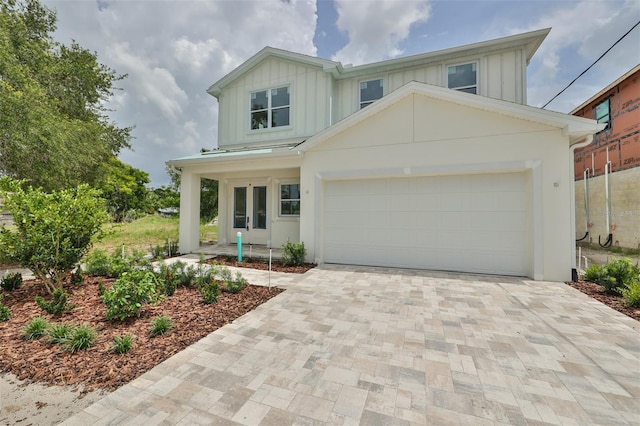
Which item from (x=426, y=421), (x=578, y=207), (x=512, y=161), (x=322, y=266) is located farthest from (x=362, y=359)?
(x=578, y=207)

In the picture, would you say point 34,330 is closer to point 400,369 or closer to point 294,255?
point 400,369

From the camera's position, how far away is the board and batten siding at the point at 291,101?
32.1 ft

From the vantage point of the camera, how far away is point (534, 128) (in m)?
5.95

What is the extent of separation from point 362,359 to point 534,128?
254 inches

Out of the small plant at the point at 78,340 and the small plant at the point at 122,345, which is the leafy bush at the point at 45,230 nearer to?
the small plant at the point at 78,340

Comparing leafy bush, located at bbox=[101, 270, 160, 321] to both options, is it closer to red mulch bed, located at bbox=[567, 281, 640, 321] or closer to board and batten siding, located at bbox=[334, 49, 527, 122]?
red mulch bed, located at bbox=[567, 281, 640, 321]

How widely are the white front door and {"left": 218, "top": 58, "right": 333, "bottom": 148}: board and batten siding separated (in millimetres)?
1881

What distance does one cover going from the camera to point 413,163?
22.5ft

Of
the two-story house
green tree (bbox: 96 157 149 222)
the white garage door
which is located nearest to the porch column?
the two-story house

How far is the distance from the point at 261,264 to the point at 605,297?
25.1ft

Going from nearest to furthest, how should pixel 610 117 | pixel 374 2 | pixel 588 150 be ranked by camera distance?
pixel 374 2, pixel 610 117, pixel 588 150

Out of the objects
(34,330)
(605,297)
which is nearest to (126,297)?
(34,330)

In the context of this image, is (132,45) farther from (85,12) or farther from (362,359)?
(362,359)

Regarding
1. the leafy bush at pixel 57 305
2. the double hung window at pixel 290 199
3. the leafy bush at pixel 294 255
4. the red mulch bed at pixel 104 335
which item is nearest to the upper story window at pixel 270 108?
the double hung window at pixel 290 199
